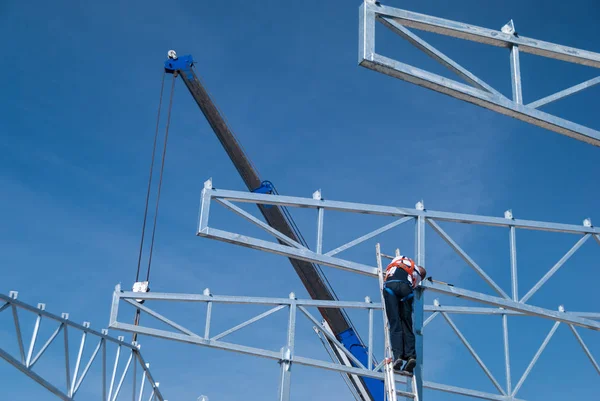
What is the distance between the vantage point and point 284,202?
12.1 m

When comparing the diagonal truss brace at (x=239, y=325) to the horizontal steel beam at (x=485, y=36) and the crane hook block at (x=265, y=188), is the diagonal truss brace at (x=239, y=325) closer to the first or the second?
the horizontal steel beam at (x=485, y=36)

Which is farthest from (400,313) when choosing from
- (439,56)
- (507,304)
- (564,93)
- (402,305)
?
(439,56)

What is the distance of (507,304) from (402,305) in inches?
93.9

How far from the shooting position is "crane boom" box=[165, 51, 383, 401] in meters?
21.5

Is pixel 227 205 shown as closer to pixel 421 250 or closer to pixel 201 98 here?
pixel 421 250

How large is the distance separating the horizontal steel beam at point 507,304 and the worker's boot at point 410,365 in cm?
148

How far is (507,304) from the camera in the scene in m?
11.9

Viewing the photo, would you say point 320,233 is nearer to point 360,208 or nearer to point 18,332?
point 360,208

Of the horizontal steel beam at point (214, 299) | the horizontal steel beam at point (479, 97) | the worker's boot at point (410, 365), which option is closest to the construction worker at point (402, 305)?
the worker's boot at point (410, 365)

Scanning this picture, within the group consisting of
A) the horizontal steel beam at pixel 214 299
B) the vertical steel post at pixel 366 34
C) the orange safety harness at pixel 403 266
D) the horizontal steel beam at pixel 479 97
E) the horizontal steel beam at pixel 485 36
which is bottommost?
the orange safety harness at pixel 403 266

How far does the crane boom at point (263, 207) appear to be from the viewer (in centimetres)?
2152

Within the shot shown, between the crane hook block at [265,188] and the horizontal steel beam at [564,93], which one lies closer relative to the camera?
the horizontal steel beam at [564,93]

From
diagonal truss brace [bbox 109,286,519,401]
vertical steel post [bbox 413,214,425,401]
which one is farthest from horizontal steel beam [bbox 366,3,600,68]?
diagonal truss brace [bbox 109,286,519,401]

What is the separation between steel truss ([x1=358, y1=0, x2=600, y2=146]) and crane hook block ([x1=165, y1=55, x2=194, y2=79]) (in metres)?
14.2
